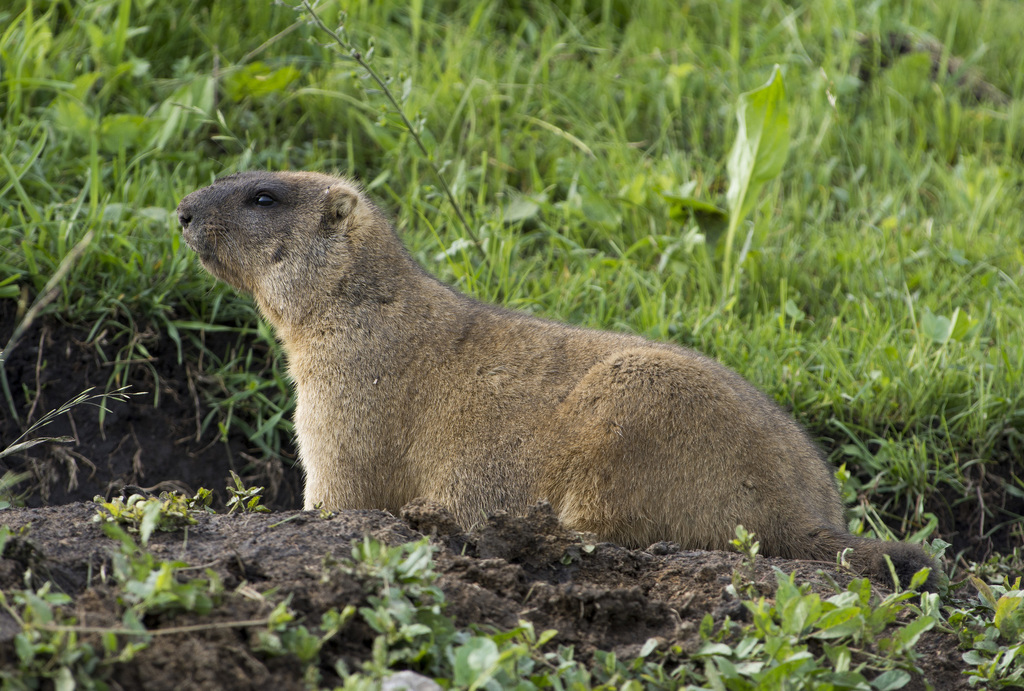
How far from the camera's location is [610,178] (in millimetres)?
6699

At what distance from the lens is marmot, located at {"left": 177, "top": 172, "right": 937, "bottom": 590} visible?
12.8 feet

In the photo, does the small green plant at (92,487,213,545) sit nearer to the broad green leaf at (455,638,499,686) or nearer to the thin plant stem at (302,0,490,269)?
the broad green leaf at (455,638,499,686)

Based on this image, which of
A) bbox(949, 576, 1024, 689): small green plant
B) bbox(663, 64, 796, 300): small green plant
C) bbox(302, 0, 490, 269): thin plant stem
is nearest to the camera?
bbox(949, 576, 1024, 689): small green plant

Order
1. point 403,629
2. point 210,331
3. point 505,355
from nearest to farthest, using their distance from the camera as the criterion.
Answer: point 403,629 → point 505,355 → point 210,331

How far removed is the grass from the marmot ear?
0.94m

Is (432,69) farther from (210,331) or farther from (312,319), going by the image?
(312,319)

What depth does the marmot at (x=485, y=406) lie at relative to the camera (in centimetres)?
389

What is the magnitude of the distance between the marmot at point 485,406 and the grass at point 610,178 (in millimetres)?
856

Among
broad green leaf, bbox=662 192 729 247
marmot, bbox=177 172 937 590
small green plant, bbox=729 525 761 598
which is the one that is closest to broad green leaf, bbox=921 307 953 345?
broad green leaf, bbox=662 192 729 247

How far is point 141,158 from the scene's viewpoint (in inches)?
238

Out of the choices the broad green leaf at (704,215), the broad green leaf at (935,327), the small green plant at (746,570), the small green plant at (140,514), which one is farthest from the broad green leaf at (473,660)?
the broad green leaf at (704,215)

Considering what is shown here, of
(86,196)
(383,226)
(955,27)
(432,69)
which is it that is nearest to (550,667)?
(383,226)

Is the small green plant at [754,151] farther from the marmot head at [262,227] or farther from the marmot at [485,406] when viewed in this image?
the marmot head at [262,227]

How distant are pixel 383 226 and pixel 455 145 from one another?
2149 millimetres
